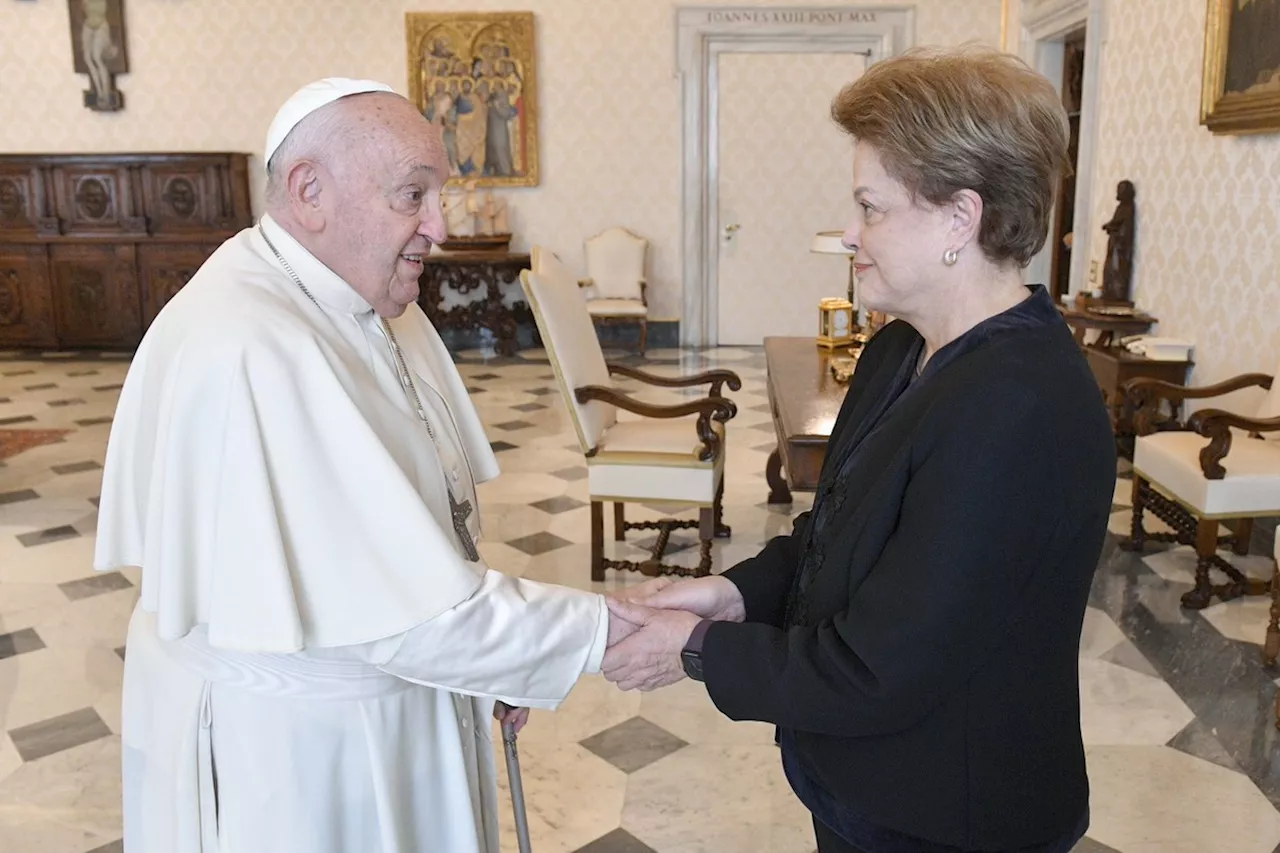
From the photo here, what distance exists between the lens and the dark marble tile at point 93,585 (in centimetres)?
441

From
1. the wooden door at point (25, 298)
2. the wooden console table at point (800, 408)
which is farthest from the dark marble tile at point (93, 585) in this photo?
the wooden door at point (25, 298)

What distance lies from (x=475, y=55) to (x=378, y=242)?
9.16 m

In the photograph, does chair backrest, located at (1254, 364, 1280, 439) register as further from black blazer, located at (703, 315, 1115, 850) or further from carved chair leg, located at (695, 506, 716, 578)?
black blazer, located at (703, 315, 1115, 850)

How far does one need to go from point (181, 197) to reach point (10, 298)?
1.89 meters

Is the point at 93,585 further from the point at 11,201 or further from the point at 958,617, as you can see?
the point at 11,201

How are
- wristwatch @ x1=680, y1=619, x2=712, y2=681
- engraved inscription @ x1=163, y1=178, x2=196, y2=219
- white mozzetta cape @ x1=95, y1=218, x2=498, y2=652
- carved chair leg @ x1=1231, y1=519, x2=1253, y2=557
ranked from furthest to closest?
engraved inscription @ x1=163, y1=178, x2=196, y2=219 → carved chair leg @ x1=1231, y1=519, x2=1253, y2=557 → wristwatch @ x1=680, y1=619, x2=712, y2=681 → white mozzetta cape @ x1=95, y1=218, x2=498, y2=652

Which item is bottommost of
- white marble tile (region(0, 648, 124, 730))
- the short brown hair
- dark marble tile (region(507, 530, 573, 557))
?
white marble tile (region(0, 648, 124, 730))

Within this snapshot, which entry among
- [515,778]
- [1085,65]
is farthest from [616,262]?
[515,778]

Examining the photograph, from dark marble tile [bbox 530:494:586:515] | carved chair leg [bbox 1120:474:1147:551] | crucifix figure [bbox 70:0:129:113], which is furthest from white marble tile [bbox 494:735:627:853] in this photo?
crucifix figure [bbox 70:0:129:113]

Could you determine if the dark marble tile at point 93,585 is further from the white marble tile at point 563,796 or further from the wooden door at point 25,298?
the wooden door at point 25,298

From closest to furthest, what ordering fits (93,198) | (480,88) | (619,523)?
(619,523) < (93,198) < (480,88)

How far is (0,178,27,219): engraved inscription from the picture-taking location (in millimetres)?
10055

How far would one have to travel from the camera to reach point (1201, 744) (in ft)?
10.3

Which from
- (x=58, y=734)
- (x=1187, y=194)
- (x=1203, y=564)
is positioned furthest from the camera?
(x=1187, y=194)
